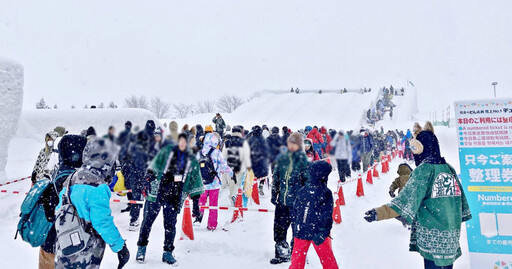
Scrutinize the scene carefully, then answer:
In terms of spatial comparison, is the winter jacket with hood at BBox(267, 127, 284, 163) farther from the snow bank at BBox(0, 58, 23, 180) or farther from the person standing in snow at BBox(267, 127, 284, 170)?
the snow bank at BBox(0, 58, 23, 180)

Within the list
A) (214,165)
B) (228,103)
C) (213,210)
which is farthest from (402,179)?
(228,103)

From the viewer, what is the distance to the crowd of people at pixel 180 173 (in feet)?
7.16

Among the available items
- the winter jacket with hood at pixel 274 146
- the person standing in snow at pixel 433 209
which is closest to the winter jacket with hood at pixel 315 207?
the person standing in snow at pixel 433 209

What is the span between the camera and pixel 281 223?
5027mm

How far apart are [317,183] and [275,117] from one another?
106ft

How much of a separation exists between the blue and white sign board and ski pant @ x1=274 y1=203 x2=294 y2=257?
2375mm

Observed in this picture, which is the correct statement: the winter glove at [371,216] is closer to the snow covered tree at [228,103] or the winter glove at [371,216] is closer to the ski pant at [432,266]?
the ski pant at [432,266]

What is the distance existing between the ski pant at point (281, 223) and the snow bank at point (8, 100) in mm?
8754

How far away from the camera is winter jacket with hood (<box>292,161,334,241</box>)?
3.75m

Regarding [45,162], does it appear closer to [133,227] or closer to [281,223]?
[133,227]

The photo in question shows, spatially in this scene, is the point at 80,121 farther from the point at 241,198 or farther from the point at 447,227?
the point at 241,198

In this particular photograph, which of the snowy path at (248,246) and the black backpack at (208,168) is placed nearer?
the snowy path at (248,246)

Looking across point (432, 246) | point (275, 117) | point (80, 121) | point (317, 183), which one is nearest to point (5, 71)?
point (80, 121)

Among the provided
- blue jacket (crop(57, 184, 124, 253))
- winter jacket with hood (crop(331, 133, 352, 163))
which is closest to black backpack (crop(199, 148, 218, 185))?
blue jacket (crop(57, 184, 124, 253))
